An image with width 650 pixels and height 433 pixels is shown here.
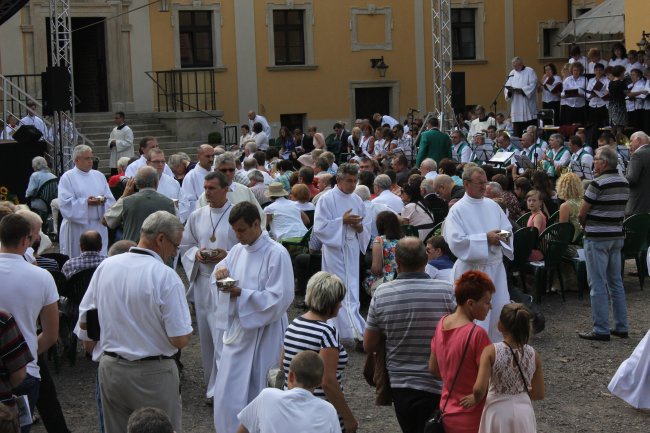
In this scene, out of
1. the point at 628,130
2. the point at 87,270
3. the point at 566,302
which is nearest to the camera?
the point at 87,270

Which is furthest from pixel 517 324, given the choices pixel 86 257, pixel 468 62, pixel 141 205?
pixel 468 62

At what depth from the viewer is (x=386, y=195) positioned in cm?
1213

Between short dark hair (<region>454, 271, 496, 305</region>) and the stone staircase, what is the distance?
20.8 metres

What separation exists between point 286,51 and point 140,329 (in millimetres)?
26131

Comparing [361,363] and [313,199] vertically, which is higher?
[313,199]

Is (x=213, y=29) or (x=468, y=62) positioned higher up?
(x=213, y=29)

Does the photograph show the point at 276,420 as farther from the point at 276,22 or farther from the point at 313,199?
the point at 276,22

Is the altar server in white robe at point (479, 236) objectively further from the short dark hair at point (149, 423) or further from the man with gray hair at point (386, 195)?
the short dark hair at point (149, 423)

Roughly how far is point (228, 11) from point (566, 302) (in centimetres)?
1973

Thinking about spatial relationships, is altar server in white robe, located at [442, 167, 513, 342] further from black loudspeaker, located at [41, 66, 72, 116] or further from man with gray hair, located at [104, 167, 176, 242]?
black loudspeaker, located at [41, 66, 72, 116]

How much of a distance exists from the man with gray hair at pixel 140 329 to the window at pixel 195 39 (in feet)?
80.9

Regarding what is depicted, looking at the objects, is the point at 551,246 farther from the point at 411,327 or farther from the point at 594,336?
the point at 411,327

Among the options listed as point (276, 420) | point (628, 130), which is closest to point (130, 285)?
point (276, 420)

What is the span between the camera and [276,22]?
3145 centimetres
